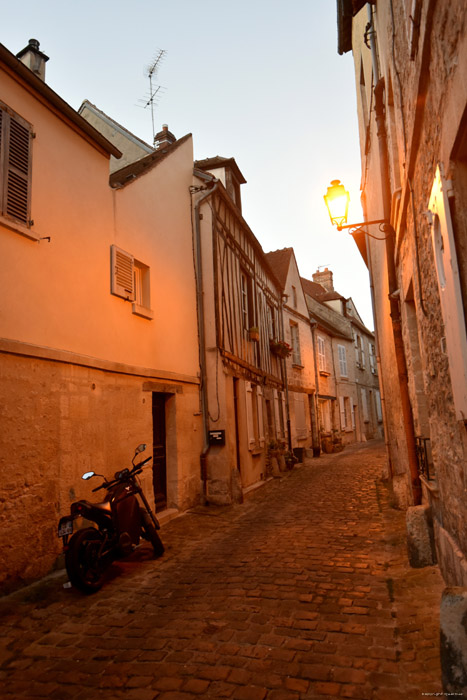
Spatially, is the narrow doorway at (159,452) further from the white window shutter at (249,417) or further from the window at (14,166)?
the window at (14,166)

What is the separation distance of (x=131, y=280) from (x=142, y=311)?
481 millimetres

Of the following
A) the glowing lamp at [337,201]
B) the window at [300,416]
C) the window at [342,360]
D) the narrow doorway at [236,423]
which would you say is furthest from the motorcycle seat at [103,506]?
the window at [342,360]

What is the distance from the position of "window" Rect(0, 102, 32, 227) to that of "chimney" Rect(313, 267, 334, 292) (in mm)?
21635

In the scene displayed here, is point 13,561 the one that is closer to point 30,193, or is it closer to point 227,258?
point 30,193

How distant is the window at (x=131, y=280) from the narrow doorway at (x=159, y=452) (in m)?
1.47

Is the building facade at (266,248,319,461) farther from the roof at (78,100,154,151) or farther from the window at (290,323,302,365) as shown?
the roof at (78,100,154,151)

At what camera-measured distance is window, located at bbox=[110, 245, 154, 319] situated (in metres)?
6.10

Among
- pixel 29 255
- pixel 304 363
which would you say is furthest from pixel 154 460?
pixel 304 363

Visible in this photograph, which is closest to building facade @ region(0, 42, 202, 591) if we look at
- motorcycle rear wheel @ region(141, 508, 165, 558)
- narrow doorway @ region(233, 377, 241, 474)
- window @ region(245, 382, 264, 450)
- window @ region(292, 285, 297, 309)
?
motorcycle rear wheel @ region(141, 508, 165, 558)

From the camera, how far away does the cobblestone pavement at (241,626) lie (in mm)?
2475

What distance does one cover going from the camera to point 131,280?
646 centimetres

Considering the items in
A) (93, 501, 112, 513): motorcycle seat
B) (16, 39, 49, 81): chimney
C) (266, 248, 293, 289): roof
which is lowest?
(93, 501, 112, 513): motorcycle seat

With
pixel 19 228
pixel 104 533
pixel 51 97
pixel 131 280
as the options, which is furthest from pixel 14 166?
pixel 104 533

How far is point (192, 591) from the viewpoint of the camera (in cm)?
387
